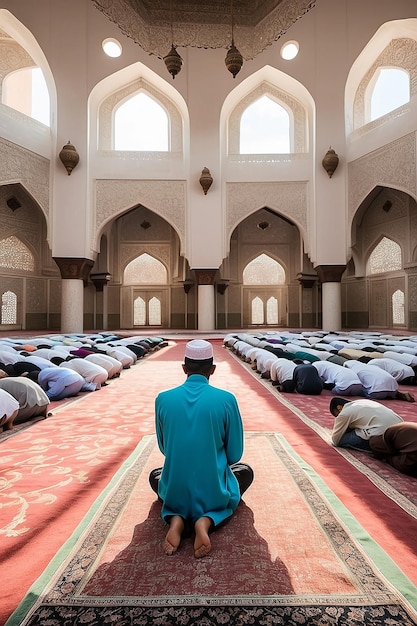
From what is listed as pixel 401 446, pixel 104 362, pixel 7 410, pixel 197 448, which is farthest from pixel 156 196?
pixel 197 448

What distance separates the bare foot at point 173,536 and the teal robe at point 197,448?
33 millimetres

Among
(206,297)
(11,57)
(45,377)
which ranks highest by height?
(11,57)

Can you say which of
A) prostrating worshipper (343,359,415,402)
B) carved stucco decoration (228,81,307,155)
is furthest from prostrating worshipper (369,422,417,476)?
carved stucco decoration (228,81,307,155)

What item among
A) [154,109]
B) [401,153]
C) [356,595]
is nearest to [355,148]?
[401,153]

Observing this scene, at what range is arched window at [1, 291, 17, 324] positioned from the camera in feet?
38.4

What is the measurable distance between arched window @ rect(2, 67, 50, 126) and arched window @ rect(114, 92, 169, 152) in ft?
6.32

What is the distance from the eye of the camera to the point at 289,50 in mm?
10438

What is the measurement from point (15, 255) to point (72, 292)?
293cm

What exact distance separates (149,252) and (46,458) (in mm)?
12365

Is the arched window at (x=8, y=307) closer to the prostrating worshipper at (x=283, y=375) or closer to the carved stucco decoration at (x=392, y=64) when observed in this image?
the prostrating worshipper at (x=283, y=375)

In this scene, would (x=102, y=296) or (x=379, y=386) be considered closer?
(x=379, y=386)

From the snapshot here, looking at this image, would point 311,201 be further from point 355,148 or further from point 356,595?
point 356,595

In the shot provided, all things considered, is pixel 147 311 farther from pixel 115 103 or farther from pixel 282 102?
pixel 282 102

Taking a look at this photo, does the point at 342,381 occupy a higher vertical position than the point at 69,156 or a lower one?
lower
